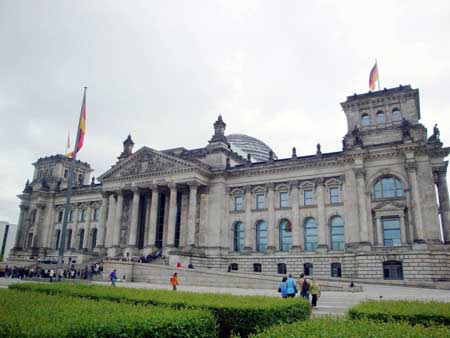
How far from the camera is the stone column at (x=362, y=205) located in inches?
1743

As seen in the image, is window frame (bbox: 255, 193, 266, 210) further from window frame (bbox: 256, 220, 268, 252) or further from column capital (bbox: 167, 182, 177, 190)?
column capital (bbox: 167, 182, 177, 190)

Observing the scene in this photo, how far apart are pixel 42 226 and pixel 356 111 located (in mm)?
62378

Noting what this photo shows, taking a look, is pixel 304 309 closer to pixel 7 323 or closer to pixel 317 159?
pixel 7 323

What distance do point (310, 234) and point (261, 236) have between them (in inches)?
285

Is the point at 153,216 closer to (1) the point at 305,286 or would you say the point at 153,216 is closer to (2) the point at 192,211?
(2) the point at 192,211

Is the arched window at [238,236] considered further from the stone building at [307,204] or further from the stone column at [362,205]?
the stone column at [362,205]

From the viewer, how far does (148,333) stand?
9.65 metres

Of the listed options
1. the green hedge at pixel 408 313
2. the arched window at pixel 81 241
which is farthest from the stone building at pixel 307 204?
the green hedge at pixel 408 313

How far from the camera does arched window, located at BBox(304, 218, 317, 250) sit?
166 feet

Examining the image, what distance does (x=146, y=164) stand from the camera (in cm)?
5991

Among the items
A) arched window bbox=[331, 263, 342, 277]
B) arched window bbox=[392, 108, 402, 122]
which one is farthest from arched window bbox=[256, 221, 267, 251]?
arched window bbox=[392, 108, 402, 122]

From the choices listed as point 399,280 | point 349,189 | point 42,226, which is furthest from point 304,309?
point 42,226

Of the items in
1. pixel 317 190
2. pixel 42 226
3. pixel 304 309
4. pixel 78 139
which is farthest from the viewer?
pixel 42 226

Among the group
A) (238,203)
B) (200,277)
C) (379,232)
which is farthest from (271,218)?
(200,277)
